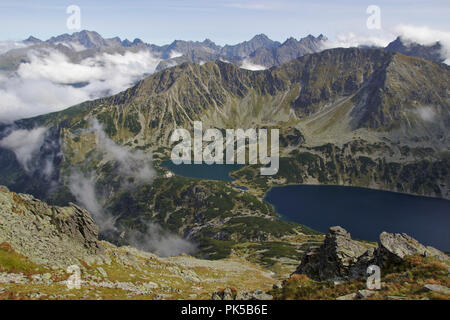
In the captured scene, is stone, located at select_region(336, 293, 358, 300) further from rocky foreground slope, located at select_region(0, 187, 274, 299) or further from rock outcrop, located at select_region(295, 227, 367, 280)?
rock outcrop, located at select_region(295, 227, 367, 280)

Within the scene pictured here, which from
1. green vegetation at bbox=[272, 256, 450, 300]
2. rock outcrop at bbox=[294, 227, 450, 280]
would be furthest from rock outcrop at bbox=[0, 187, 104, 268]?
rock outcrop at bbox=[294, 227, 450, 280]

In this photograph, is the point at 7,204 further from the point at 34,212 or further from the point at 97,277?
the point at 97,277

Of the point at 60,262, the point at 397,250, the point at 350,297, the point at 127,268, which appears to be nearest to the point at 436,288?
the point at 350,297

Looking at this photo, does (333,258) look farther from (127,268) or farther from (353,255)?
(127,268)

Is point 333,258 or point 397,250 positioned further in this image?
point 333,258

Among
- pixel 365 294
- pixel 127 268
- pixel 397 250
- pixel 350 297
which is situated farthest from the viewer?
pixel 127 268

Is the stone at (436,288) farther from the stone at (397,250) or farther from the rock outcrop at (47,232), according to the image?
the rock outcrop at (47,232)
